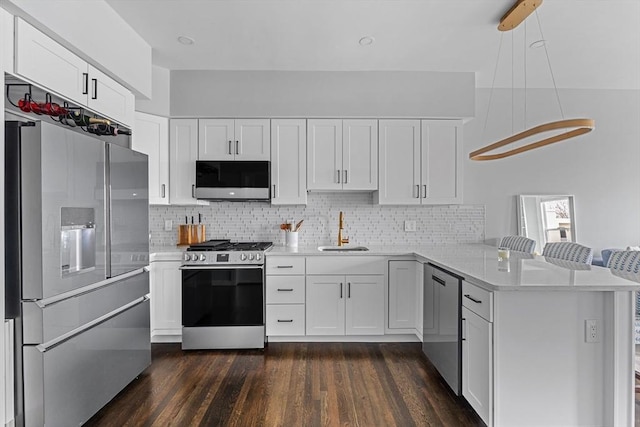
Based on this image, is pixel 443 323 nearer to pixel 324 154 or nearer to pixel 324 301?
pixel 324 301

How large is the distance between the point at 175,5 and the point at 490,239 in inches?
145

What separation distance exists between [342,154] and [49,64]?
2353mm

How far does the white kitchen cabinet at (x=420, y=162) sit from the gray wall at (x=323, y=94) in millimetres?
138

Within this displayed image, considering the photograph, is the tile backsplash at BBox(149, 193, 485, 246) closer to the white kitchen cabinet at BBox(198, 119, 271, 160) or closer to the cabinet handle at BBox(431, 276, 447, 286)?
the white kitchen cabinet at BBox(198, 119, 271, 160)

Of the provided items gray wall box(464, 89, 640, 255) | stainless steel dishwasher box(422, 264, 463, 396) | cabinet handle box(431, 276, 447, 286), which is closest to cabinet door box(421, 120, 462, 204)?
gray wall box(464, 89, 640, 255)

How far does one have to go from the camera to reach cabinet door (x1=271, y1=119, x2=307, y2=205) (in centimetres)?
351

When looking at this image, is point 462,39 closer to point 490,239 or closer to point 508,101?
point 508,101

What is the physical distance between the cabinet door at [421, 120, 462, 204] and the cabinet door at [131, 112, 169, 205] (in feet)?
8.36

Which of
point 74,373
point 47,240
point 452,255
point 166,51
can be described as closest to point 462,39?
point 452,255

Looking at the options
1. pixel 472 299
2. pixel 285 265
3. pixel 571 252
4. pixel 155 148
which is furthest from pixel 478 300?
pixel 155 148

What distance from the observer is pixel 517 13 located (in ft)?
7.82

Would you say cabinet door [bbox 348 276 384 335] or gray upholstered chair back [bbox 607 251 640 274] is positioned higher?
gray upholstered chair back [bbox 607 251 640 274]

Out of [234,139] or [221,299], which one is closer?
[221,299]

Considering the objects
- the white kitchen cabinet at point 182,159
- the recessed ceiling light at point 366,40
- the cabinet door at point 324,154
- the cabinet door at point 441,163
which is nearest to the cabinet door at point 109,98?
the white kitchen cabinet at point 182,159
